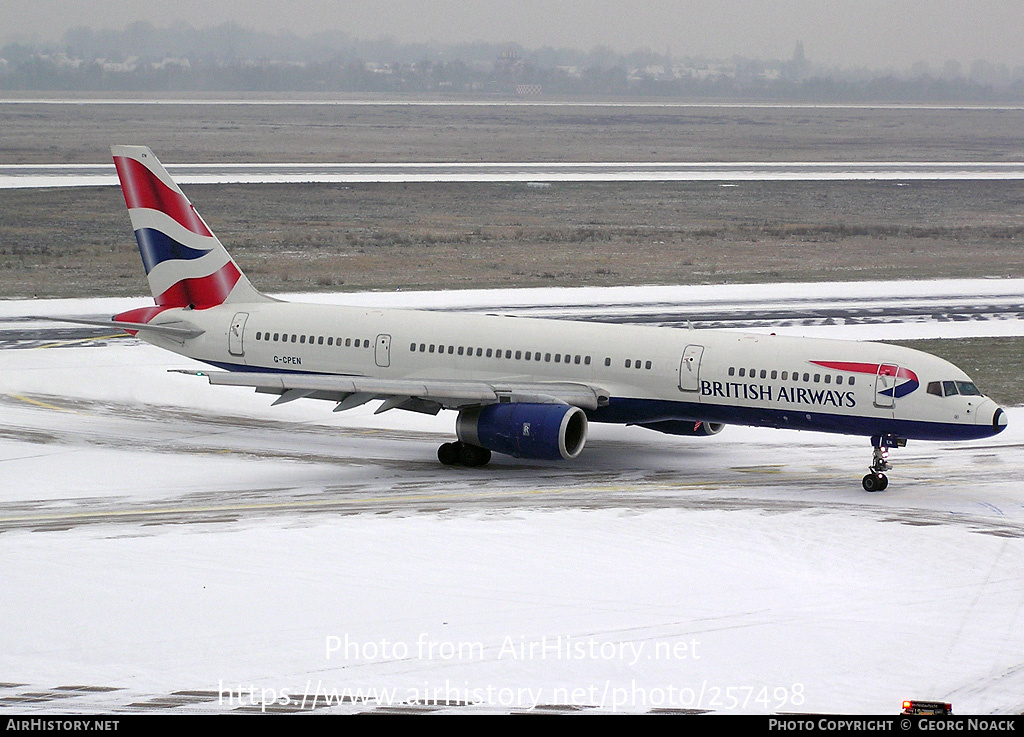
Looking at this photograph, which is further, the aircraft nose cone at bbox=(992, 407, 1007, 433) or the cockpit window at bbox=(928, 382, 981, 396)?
the cockpit window at bbox=(928, 382, 981, 396)

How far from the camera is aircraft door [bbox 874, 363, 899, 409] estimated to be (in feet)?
119

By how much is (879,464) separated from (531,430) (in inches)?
365

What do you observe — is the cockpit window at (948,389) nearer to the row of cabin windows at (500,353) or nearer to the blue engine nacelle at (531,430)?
the row of cabin windows at (500,353)

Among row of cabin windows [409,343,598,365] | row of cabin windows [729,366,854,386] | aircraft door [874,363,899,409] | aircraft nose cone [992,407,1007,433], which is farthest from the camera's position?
row of cabin windows [409,343,598,365]

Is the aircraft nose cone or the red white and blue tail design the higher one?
the red white and blue tail design

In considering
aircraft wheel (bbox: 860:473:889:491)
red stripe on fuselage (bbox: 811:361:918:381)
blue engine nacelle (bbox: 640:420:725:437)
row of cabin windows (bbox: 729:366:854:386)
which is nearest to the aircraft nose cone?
red stripe on fuselage (bbox: 811:361:918:381)

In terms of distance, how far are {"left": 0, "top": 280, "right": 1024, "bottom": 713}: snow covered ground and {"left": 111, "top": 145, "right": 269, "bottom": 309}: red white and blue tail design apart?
400 centimetres

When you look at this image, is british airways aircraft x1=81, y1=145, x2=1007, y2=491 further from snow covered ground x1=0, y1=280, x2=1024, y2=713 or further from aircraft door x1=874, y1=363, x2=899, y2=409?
snow covered ground x1=0, y1=280, x2=1024, y2=713

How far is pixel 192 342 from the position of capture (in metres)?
45.1

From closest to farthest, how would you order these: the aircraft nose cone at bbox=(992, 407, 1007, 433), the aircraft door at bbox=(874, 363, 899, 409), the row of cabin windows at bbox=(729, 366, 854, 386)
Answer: the aircraft nose cone at bbox=(992, 407, 1007, 433)
the aircraft door at bbox=(874, 363, 899, 409)
the row of cabin windows at bbox=(729, 366, 854, 386)

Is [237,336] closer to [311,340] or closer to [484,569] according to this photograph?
[311,340]

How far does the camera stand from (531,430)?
121 ft

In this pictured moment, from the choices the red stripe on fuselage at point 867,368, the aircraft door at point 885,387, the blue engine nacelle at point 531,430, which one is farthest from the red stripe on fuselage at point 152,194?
the aircraft door at point 885,387
